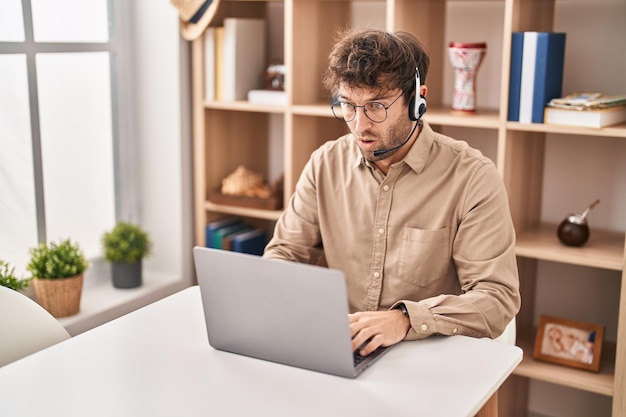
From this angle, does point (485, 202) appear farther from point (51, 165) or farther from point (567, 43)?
point (51, 165)

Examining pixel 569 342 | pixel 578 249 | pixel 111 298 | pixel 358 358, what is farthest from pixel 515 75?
pixel 111 298

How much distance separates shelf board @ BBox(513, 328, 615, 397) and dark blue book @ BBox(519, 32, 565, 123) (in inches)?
32.7

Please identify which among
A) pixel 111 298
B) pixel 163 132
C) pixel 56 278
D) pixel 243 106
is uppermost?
pixel 243 106

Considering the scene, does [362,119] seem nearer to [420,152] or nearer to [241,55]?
[420,152]

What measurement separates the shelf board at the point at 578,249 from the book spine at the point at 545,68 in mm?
418

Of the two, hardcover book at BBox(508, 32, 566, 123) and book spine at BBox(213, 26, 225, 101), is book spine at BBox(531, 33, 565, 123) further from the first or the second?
book spine at BBox(213, 26, 225, 101)

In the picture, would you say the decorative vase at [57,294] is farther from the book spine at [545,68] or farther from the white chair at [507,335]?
the book spine at [545,68]

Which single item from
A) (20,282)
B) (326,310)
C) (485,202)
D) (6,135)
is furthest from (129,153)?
(326,310)

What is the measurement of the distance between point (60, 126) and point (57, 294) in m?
0.64

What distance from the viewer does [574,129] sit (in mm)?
2486

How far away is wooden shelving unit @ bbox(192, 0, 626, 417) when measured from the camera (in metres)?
2.59

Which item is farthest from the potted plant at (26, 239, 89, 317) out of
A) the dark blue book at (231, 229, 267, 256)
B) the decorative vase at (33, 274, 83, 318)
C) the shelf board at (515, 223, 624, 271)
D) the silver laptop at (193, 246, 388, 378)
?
the shelf board at (515, 223, 624, 271)

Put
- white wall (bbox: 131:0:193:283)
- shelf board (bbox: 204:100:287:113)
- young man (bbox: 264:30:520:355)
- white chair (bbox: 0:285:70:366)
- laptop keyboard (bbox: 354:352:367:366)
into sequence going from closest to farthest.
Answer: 1. laptop keyboard (bbox: 354:352:367:366)
2. white chair (bbox: 0:285:70:366)
3. young man (bbox: 264:30:520:355)
4. shelf board (bbox: 204:100:287:113)
5. white wall (bbox: 131:0:193:283)

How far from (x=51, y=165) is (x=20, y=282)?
518 mm
